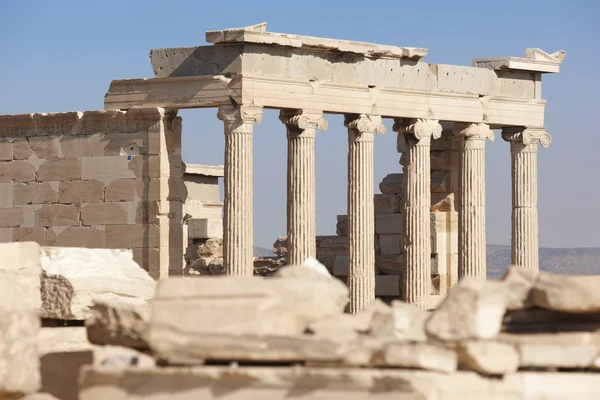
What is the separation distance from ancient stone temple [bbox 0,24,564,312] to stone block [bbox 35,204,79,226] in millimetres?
25

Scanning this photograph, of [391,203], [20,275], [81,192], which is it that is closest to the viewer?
[20,275]

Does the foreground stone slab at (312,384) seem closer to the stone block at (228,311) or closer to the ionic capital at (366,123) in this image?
the stone block at (228,311)

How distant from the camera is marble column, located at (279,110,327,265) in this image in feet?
98.3

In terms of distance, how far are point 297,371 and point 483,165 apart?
23271mm

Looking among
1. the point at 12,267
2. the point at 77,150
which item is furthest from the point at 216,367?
the point at 77,150

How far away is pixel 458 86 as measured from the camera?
32.8 meters

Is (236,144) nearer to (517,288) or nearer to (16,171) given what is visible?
(16,171)

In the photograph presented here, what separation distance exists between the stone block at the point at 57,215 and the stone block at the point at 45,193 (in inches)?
4.6

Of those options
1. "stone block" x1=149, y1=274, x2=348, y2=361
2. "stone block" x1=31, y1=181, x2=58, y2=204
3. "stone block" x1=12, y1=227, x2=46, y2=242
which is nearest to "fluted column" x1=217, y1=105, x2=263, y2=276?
"stone block" x1=31, y1=181, x2=58, y2=204

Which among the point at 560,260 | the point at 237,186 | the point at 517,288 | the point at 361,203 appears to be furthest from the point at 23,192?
the point at 560,260

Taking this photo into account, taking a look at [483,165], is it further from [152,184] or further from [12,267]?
[12,267]

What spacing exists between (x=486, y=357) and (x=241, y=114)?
718 inches

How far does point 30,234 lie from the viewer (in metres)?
30.8

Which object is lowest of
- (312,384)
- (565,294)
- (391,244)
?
(312,384)
